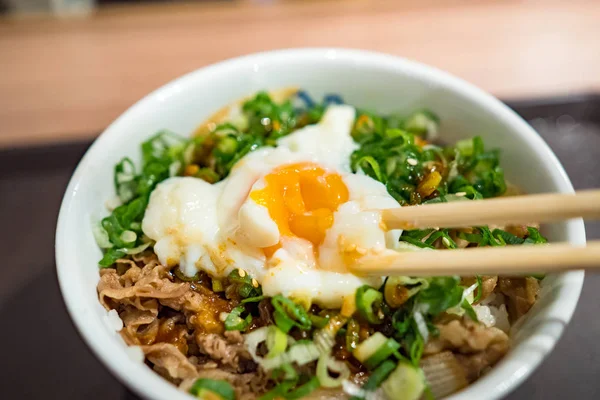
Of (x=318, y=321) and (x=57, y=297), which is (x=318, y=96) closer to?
(x=318, y=321)

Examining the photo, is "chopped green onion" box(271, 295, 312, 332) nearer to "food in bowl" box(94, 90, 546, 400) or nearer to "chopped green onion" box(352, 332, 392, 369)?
"food in bowl" box(94, 90, 546, 400)

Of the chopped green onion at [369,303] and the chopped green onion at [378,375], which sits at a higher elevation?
the chopped green onion at [369,303]

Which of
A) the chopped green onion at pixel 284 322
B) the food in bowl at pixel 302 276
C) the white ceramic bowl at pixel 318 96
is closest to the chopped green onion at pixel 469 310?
the food in bowl at pixel 302 276

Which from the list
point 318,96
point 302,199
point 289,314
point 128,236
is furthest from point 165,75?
point 289,314

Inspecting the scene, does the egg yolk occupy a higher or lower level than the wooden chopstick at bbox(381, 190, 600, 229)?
lower

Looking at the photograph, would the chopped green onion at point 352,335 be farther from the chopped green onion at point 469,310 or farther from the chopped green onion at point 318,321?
the chopped green onion at point 469,310

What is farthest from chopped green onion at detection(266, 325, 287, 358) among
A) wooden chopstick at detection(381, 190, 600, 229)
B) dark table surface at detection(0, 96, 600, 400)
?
dark table surface at detection(0, 96, 600, 400)

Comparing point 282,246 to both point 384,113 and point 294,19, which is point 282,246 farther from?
point 294,19
